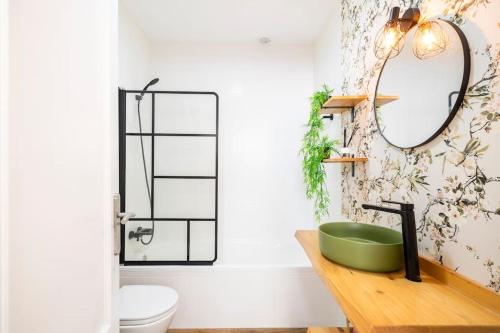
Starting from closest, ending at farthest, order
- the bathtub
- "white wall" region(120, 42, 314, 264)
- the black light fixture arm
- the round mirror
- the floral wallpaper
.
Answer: the floral wallpaper, the round mirror, the black light fixture arm, the bathtub, "white wall" region(120, 42, 314, 264)

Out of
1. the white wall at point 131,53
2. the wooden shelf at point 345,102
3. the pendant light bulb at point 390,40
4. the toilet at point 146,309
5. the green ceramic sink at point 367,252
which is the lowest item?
the toilet at point 146,309

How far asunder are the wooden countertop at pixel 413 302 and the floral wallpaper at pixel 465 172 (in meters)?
0.06

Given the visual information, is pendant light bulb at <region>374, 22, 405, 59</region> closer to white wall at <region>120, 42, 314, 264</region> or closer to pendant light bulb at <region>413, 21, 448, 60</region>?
pendant light bulb at <region>413, 21, 448, 60</region>

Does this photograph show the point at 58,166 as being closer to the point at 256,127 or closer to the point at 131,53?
the point at 131,53

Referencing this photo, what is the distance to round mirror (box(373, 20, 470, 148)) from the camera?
0.85 meters

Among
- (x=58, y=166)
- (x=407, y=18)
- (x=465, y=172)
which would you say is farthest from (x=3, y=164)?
(x=407, y=18)

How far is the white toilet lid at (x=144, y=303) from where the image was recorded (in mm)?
1402

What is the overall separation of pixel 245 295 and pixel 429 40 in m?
2.00

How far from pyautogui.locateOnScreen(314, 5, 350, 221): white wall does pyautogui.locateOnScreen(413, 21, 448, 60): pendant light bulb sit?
2.87ft

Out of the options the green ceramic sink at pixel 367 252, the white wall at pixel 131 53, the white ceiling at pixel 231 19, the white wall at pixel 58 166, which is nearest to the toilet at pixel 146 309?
the white wall at pixel 58 166

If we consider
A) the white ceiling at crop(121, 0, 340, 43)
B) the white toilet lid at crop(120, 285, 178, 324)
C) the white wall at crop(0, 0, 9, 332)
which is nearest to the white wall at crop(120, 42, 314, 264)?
the white ceiling at crop(121, 0, 340, 43)

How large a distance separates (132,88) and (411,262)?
234 cm

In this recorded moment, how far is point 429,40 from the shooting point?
97 cm

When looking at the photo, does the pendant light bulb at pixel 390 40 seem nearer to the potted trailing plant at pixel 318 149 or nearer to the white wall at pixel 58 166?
the potted trailing plant at pixel 318 149
